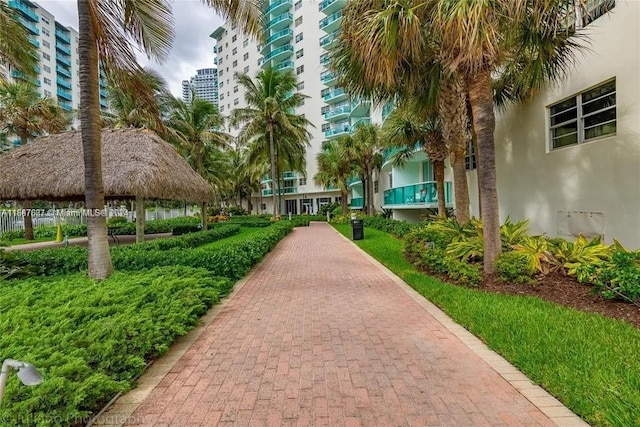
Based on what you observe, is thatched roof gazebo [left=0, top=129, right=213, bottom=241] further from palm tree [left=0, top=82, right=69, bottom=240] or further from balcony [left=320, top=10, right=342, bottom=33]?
balcony [left=320, top=10, right=342, bottom=33]

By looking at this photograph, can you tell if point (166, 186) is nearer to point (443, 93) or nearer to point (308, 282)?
point (308, 282)

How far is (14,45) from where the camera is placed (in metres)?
9.23

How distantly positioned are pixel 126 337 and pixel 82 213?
2922 cm

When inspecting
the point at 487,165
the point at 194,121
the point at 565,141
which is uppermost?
the point at 194,121

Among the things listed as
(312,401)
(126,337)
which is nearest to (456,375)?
(312,401)

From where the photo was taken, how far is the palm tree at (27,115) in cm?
1977

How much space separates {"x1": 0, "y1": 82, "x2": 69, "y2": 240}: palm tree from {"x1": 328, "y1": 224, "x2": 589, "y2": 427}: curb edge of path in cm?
2463

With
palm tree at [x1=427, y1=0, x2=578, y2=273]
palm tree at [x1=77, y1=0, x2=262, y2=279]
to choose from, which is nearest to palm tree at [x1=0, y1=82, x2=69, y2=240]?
palm tree at [x1=77, y1=0, x2=262, y2=279]

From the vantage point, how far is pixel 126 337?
3729 millimetres

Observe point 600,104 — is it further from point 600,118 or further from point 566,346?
point 566,346

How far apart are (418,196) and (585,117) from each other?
33.2 feet

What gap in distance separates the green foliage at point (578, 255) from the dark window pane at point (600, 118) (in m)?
3.33

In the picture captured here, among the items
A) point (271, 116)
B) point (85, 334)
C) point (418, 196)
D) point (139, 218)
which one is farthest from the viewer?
point (271, 116)

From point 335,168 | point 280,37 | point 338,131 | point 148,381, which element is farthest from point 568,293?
point 280,37
